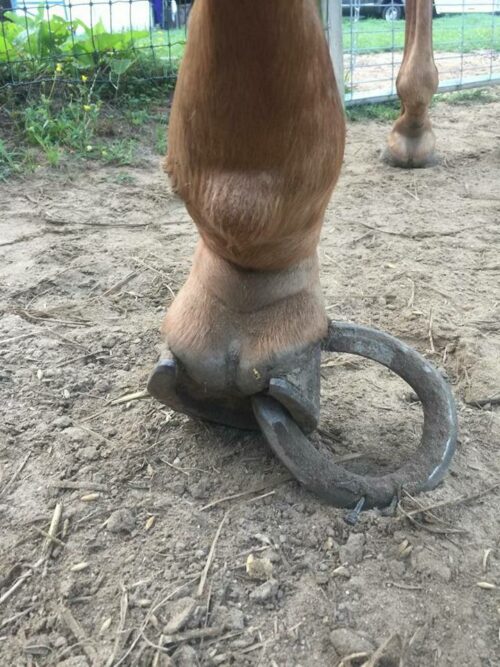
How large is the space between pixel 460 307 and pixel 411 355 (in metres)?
0.83

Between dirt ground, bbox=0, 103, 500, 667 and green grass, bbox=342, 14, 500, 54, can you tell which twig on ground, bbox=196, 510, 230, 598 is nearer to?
dirt ground, bbox=0, 103, 500, 667

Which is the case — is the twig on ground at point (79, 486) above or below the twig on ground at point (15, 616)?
above

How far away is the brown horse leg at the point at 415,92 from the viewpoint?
3.25 meters

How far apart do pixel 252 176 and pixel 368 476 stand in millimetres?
637

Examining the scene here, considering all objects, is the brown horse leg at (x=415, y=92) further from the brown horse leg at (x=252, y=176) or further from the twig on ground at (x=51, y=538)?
the twig on ground at (x=51, y=538)

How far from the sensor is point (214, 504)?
1.28 m

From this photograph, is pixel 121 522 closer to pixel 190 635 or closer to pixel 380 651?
pixel 190 635

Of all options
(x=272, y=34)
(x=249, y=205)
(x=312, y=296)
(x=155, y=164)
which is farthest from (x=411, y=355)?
(x=155, y=164)

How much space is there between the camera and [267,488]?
131cm

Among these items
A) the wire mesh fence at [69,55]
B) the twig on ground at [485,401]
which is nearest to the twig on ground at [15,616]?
the twig on ground at [485,401]

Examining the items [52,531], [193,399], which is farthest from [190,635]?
[193,399]

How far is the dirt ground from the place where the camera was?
104 cm

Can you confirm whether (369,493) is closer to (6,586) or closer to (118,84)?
(6,586)

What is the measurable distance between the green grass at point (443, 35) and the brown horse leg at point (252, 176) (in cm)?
581
